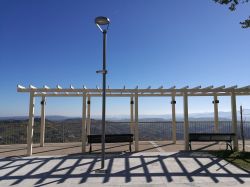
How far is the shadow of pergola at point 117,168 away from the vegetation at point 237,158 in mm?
388

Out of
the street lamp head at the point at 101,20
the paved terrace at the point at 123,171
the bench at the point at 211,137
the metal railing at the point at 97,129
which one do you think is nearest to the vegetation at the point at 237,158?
the paved terrace at the point at 123,171

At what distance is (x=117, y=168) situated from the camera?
24.9 ft

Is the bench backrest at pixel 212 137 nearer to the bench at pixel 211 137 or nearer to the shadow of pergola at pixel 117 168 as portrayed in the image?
the bench at pixel 211 137

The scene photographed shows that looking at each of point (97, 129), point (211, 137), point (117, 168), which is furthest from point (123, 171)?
point (97, 129)

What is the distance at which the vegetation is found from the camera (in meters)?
8.09

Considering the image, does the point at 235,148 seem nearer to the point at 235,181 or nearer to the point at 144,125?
the point at 235,181

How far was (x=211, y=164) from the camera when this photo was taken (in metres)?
8.12

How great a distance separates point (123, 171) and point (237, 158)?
168 inches

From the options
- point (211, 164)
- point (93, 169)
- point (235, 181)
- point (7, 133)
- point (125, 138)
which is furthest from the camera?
point (7, 133)

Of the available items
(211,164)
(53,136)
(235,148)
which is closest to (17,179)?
(211,164)

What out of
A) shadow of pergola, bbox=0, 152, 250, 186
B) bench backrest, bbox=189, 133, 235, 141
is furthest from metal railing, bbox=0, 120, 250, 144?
shadow of pergola, bbox=0, 152, 250, 186

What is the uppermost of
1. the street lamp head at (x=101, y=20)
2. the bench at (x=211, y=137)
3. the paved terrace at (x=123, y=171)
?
the street lamp head at (x=101, y=20)

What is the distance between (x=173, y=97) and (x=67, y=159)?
654 centimetres

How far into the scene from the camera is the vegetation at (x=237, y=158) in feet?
26.5
